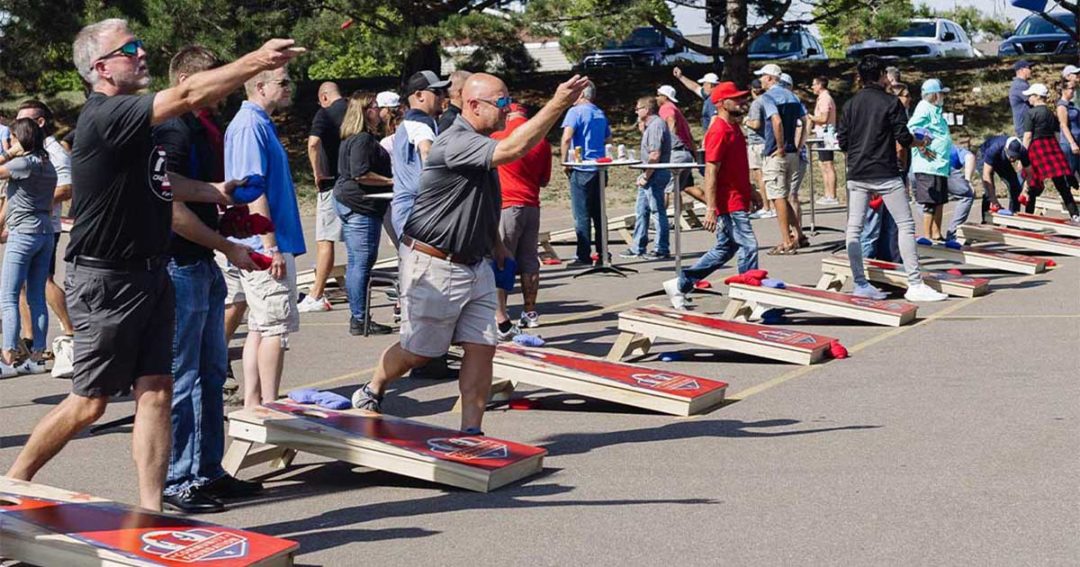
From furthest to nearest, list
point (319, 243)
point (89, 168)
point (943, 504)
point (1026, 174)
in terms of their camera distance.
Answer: point (1026, 174), point (319, 243), point (943, 504), point (89, 168)

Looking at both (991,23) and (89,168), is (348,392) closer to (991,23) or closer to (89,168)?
(89,168)

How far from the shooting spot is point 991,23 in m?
59.9

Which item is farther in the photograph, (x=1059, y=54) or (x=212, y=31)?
(x=1059, y=54)

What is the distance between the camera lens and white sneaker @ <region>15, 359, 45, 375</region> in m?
→ 10.4

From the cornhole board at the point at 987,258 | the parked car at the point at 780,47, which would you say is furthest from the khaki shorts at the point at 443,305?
the parked car at the point at 780,47

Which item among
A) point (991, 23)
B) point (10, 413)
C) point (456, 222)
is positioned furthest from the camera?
point (991, 23)

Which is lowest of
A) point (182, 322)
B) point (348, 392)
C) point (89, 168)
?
point (348, 392)

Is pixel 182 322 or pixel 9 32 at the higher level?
pixel 9 32

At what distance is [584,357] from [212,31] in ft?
58.3

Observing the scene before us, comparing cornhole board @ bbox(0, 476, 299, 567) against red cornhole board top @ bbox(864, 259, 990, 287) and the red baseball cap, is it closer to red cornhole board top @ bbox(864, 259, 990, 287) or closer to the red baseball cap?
the red baseball cap

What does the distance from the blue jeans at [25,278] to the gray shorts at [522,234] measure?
11.1 feet

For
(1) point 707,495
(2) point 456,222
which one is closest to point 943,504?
(1) point 707,495

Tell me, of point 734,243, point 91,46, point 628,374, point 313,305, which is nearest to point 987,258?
point 734,243

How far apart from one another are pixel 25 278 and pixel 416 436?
4.87 metres
